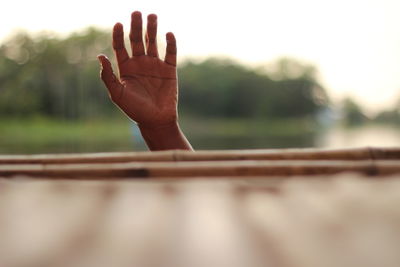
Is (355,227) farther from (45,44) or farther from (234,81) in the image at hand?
(234,81)

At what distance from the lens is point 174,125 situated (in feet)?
5.15

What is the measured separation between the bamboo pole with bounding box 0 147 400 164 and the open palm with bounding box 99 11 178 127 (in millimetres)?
635

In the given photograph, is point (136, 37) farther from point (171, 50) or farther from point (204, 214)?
point (204, 214)

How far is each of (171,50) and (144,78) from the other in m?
0.15

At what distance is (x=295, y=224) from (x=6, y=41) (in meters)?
35.2

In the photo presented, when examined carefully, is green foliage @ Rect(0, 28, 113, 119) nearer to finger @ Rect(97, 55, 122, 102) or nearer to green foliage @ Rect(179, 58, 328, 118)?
green foliage @ Rect(179, 58, 328, 118)

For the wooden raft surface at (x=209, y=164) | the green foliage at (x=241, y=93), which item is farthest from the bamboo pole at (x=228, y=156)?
the green foliage at (x=241, y=93)

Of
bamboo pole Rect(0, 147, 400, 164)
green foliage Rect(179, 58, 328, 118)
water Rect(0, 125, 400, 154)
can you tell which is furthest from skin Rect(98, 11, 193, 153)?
green foliage Rect(179, 58, 328, 118)

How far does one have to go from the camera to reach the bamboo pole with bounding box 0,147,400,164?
75 cm

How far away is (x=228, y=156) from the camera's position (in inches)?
30.4

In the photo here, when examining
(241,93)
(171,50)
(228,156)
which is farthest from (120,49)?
(241,93)

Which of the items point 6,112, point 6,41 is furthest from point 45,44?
point 6,112

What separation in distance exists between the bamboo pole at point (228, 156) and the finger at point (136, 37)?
828mm

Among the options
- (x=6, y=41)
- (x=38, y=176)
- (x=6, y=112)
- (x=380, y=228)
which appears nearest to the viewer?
(x=380, y=228)
